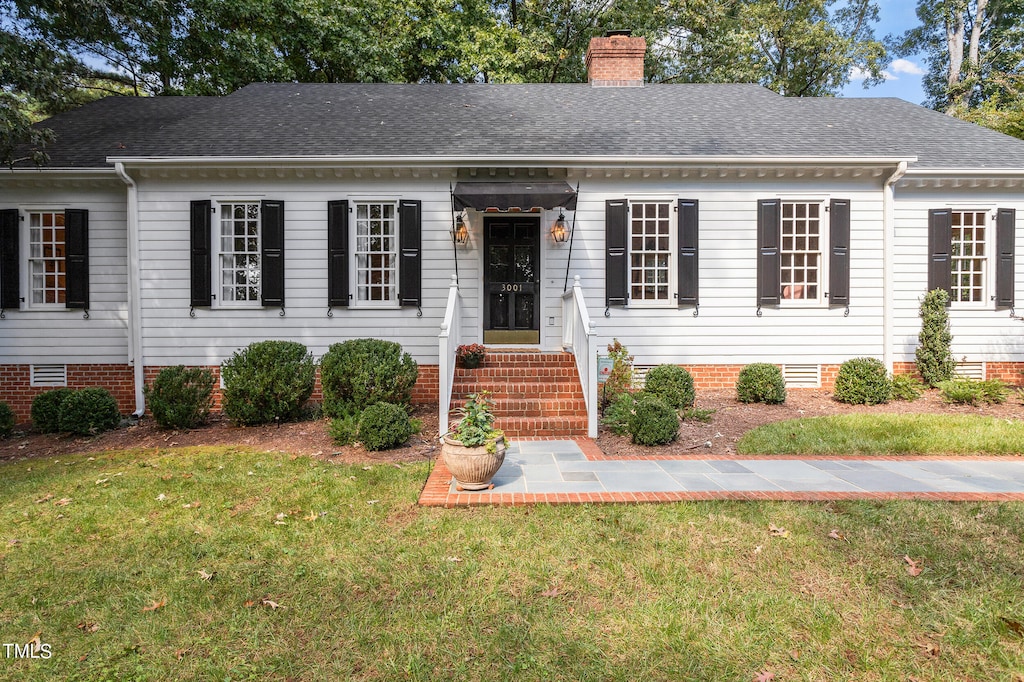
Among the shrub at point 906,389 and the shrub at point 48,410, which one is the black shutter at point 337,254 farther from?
the shrub at point 906,389

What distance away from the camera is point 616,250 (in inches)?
354

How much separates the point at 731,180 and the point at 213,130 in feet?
30.7

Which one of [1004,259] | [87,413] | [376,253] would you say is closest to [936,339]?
[1004,259]

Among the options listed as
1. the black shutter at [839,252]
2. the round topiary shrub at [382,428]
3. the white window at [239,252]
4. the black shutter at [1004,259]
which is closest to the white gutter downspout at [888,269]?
the black shutter at [839,252]

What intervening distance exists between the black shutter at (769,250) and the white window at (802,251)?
0.18m

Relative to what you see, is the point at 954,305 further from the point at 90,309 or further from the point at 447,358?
the point at 90,309

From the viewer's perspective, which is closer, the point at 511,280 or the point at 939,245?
the point at 939,245

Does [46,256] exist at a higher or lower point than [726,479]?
higher

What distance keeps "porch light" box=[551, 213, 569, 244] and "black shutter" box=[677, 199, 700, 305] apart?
197cm

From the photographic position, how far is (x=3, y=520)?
14.0 ft

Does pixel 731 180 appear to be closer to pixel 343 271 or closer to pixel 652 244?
pixel 652 244

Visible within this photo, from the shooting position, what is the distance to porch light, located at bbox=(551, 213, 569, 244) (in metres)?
8.86

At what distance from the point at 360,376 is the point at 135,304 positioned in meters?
4.75

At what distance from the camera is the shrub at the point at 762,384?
8.27 metres
